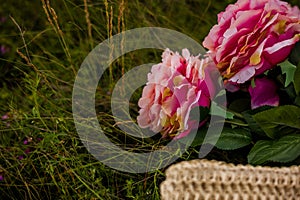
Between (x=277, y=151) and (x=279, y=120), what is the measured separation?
42mm

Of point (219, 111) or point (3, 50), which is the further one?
point (3, 50)

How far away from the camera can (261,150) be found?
2.34 feet

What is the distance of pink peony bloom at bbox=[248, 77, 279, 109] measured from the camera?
0.77m

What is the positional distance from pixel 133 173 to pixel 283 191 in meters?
0.30

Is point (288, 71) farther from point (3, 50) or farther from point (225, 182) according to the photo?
point (3, 50)

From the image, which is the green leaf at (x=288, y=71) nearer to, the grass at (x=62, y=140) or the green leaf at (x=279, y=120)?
the green leaf at (x=279, y=120)

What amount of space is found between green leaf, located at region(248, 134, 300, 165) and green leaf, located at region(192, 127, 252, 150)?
33mm

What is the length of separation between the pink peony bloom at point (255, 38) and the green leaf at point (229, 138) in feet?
0.24

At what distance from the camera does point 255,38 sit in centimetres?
74

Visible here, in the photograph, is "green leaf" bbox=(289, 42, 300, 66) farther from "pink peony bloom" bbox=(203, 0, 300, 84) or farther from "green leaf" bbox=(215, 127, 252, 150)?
"green leaf" bbox=(215, 127, 252, 150)

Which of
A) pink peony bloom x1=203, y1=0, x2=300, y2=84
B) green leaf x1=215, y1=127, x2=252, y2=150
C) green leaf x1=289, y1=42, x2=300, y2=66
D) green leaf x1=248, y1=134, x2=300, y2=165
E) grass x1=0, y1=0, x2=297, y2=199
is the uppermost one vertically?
pink peony bloom x1=203, y1=0, x2=300, y2=84

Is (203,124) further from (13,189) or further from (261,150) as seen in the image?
(13,189)

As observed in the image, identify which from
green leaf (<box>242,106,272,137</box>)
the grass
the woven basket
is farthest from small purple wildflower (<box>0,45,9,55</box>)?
the woven basket

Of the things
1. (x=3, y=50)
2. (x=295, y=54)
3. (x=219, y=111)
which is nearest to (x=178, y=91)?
(x=219, y=111)
